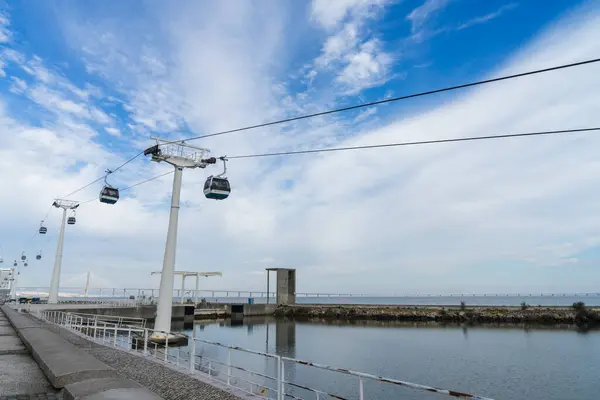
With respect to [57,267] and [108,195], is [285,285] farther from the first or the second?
[108,195]

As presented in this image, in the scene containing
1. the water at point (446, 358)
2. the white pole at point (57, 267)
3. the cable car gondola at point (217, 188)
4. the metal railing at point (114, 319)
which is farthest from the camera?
the white pole at point (57, 267)

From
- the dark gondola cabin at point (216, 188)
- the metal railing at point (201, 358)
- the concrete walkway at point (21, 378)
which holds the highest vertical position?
the dark gondola cabin at point (216, 188)

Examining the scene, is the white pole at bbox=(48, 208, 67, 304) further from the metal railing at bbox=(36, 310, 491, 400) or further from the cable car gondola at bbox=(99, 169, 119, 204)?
the cable car gondola at bbox=(99, 169, 119, 204)

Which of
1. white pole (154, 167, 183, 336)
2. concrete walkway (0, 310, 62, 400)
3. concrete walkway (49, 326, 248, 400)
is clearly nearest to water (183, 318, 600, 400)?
white pole (154, 167, 183, 336)

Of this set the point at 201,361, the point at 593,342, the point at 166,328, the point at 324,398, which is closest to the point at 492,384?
the point at 324,398

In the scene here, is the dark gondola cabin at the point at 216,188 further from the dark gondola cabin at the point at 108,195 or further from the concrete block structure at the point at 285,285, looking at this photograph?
the concrete block structure at the point at 285,285

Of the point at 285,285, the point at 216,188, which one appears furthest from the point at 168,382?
the point at 285,285

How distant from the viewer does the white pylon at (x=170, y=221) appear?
76.8 feet

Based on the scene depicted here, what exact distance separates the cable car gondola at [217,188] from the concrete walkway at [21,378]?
422 inches

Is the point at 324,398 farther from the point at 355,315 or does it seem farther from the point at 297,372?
the point at 355,315

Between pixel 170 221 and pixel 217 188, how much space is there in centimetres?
522

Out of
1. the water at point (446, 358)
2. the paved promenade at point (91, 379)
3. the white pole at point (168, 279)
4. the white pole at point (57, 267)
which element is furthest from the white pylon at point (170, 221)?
the white pole at point (57, 267)

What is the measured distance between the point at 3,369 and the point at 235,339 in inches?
1232

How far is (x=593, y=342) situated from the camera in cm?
3409
